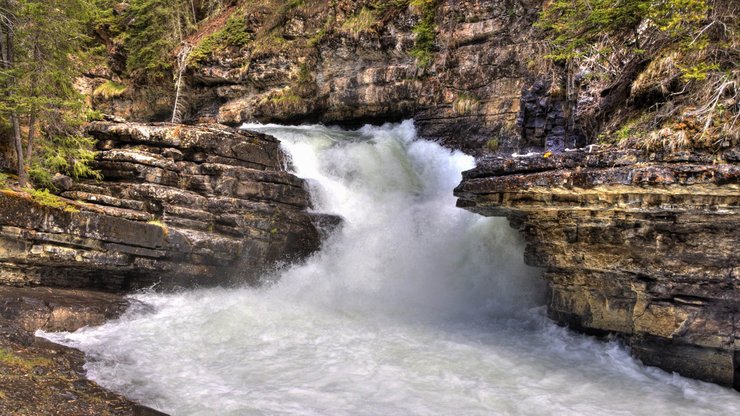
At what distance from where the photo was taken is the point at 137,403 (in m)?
5.66

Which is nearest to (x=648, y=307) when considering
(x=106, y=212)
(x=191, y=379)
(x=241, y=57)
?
(x=191, y=379)

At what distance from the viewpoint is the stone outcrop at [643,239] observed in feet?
20.3

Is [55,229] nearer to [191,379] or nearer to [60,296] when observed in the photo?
[60,296]

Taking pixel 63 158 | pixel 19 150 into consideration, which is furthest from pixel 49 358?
pixel 63 158

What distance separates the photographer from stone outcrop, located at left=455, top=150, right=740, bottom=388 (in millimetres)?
6195

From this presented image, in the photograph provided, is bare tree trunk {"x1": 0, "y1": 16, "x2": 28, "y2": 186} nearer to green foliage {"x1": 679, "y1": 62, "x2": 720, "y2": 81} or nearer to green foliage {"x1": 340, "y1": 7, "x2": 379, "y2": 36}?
green foliage {"x1": 340, "y1": 7, "x2": 379, "y2": 36}

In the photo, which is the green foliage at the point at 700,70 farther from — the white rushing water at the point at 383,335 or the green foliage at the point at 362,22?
the green foliage at the point at 362,22

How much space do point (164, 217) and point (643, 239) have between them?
924 cm

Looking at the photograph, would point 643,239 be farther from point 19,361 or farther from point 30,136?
point 30,136

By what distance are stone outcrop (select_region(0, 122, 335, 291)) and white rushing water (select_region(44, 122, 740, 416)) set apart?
66 cm

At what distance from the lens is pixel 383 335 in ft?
29.6

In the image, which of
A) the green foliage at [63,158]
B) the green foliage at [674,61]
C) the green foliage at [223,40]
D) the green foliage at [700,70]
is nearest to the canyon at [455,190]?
the green foliage at [674,61]

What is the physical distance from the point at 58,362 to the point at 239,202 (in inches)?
215

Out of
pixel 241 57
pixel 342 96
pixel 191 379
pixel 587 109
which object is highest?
pixel 241 57
